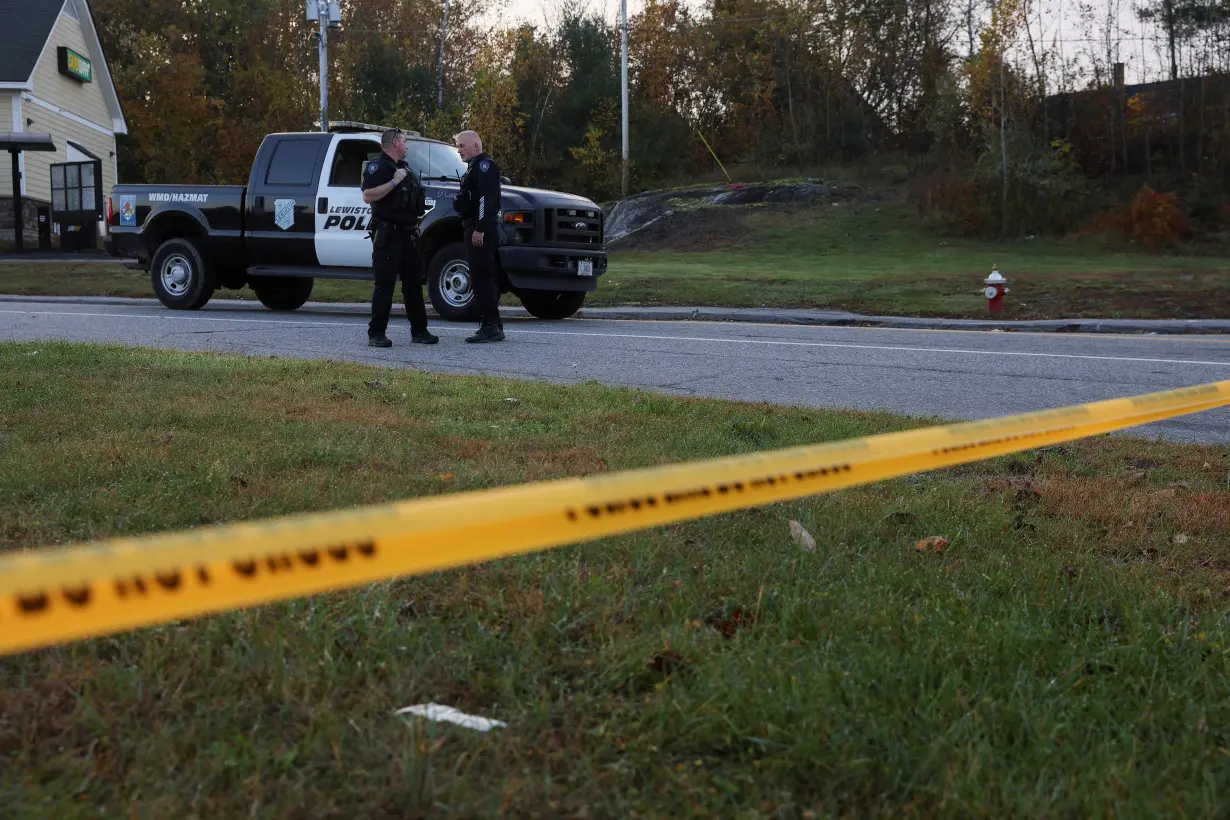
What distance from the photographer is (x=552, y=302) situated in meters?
14.5

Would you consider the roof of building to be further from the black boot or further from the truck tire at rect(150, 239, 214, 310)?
the black boot

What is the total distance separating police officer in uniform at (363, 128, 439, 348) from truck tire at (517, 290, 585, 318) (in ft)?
12.5

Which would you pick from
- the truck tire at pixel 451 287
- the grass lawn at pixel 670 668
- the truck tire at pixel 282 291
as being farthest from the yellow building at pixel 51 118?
the grass lawn at pixel 670 668

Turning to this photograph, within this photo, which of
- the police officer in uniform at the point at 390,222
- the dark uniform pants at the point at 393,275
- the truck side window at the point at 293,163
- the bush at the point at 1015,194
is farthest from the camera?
the bush at the point at 1015,194

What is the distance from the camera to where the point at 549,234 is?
526 inches

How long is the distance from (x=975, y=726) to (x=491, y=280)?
928 centimetres

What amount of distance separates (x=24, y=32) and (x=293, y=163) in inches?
1086

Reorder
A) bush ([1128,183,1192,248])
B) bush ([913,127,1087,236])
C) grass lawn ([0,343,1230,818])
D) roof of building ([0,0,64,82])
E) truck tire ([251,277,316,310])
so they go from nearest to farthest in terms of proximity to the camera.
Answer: grass lawn ([0,343,1230,818])
truck tire ([251,277,316,310])
bush ([1128,183,1192,248])
bush ([913,127,1087,236])
roof of building ([0,0,64,82])

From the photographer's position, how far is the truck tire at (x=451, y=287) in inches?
519

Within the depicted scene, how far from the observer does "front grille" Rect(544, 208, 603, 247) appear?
13.4 meters

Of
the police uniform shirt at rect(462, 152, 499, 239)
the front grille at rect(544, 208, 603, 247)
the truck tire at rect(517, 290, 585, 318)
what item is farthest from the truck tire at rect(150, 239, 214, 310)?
the police uniform shirt at rect(462, 152, 499, 239)

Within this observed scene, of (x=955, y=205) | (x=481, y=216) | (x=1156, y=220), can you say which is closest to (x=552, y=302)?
(x=481, y=216)

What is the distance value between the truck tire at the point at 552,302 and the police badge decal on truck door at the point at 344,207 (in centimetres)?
200

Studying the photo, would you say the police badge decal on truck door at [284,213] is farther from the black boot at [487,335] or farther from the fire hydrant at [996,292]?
the fire hydrant at [996,292]
